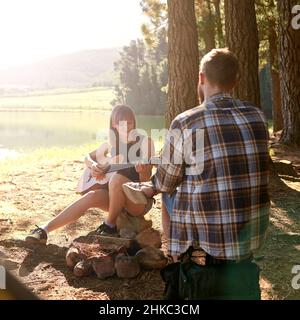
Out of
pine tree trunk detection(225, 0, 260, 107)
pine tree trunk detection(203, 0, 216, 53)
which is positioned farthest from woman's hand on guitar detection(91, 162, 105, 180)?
pine tree trunk detection(203, 0, 216, 53)

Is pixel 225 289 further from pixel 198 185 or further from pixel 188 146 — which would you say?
pixel 188 146

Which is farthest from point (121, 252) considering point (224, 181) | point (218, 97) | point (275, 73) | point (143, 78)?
point (143, 78)

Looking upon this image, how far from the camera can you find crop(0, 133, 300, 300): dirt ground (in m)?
3.50

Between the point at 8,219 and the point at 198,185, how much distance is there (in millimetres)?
3230

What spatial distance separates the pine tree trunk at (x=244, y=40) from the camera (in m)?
7.20

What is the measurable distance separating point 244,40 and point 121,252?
176 inches

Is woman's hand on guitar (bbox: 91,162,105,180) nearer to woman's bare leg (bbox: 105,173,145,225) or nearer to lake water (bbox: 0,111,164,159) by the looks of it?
woman's bare leg (bbox: 105,173,145,225)

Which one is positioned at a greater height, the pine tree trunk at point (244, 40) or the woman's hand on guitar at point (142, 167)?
the pine tree trunk at point (244, 40)

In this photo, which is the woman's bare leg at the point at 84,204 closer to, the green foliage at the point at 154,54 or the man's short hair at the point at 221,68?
the man's short hair at the point at 221,68

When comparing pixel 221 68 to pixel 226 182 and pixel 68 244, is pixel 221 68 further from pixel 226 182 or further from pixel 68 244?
pixel 68 244

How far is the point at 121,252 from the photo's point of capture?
12.9 feet

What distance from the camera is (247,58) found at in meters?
7.27

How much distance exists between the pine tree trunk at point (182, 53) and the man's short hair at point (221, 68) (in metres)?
4.16

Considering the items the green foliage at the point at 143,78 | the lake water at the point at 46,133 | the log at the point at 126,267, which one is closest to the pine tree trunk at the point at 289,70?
the lake water at the point at 46,133
